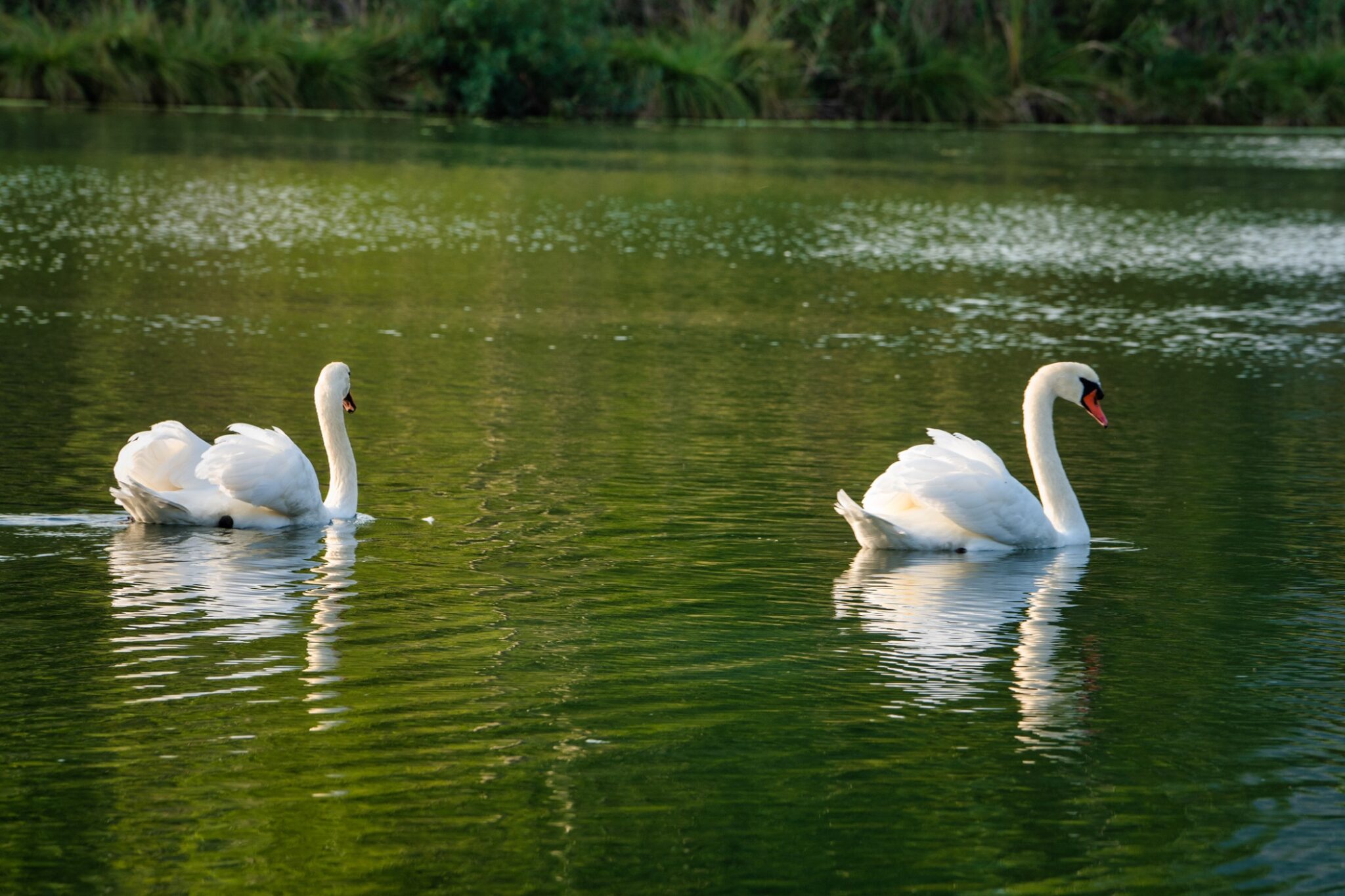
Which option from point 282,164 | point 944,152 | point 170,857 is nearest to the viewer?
point 170,857

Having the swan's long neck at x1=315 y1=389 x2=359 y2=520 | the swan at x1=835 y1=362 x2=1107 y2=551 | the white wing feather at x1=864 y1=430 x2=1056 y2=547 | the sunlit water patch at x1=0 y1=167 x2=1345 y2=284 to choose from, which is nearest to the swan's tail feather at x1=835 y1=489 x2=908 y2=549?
the swan at x1=835 y1=362 x2=1107 y2=551

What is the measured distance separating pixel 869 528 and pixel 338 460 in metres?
2.23

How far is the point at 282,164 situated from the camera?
87.9ft

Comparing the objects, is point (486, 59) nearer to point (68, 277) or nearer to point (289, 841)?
point (68, 277)

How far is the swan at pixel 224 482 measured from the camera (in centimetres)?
811

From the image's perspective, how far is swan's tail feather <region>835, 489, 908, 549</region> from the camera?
800 cm

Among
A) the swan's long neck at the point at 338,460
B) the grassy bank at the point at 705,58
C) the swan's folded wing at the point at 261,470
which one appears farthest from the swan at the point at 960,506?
the grassy bank at the point at 705,58

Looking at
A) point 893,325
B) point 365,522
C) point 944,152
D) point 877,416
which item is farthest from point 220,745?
point 944,152

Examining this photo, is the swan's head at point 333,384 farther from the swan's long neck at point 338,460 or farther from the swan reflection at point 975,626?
the swan reflection at point 975,626

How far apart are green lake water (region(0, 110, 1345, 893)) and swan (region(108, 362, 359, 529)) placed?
109 mm

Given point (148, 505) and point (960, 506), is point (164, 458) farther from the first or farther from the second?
point (960, 506)

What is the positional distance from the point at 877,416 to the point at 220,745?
6370mm

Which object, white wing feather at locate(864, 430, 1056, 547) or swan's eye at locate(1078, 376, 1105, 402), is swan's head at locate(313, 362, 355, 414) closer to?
white wing feather at locate(864, 430, 1056, 547)

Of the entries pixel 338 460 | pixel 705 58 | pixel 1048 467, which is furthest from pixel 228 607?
pixel 705 58
